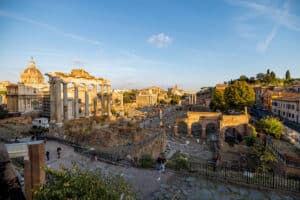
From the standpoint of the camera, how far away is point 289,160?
1609 centimetres

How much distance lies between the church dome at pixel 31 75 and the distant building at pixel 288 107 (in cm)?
7500

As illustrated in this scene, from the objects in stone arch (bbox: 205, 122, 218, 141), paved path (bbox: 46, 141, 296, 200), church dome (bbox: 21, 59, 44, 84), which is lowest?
stone arch (bbox: 205, 122, 218, 141)

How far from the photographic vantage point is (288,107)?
121 feet

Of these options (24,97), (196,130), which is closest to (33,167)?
(196,130)

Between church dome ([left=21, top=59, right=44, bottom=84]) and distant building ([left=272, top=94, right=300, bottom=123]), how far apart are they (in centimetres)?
7500

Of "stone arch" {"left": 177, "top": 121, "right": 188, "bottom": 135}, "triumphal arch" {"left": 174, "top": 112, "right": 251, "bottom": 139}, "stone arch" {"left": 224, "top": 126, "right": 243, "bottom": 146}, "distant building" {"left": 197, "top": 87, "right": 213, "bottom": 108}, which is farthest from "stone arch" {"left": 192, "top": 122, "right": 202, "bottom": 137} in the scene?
"distant building" {"left": 197, "top": 87, "right": 213, "bottom": 108}

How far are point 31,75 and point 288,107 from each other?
78.6m

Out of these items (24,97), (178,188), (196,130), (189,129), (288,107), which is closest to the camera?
(178,188)

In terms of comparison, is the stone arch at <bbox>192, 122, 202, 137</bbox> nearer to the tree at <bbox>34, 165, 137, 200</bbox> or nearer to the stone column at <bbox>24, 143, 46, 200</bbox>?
the stone column at <bbox>24, 143, 46, 200</bbox>

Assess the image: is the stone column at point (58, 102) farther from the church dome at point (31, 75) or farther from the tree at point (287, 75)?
the tree at point (287, 75)

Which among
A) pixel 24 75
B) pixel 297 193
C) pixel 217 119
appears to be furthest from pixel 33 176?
pixel 24 75

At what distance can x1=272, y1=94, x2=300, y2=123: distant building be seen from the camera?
1339 inches

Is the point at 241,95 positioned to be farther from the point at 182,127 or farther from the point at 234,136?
the point at 182,127

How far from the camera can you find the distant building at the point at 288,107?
3400 centimetres
